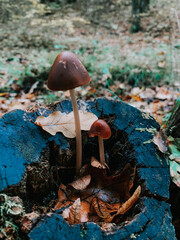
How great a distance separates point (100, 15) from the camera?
9.92 meters

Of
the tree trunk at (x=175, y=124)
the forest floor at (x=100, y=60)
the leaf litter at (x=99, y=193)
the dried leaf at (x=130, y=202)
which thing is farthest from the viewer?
the forest floor at (x=100, y=60)

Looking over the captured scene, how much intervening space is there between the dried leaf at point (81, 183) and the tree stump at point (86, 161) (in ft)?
0.53

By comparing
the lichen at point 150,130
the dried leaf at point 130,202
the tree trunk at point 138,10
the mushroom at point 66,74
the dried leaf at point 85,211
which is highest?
the tree trunk at point 138,10

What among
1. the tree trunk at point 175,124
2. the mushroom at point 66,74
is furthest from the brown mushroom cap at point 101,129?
the tree trunk at point 175,124

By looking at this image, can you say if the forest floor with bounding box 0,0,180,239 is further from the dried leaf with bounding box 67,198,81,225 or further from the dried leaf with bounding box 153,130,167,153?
the dried leaf with bounding box 67,198,81,225

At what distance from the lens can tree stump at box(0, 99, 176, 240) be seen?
129cm

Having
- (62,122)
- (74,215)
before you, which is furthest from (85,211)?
(62,122)

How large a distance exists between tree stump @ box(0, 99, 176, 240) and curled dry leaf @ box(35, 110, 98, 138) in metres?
0.06

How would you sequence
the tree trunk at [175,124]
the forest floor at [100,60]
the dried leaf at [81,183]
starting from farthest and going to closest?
1. the forest floor at [100,60]
2. the tree trunk at [175,124]
3. the dried leaf at [81,183]

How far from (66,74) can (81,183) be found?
3.06 feet

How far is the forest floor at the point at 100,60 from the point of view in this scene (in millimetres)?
3977

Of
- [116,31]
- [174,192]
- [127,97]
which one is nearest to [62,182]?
[174,192]

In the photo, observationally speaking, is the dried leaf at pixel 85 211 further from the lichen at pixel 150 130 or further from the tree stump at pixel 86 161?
the lichen at pixel 150 130

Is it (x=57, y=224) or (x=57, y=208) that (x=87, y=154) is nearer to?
(x=57, y=208)
